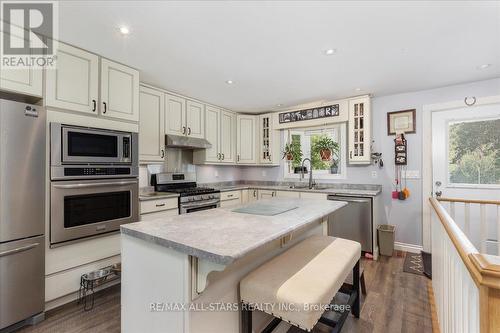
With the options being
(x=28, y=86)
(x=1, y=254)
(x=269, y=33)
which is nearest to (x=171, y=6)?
(x=269, y=33)

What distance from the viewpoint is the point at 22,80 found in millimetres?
1942

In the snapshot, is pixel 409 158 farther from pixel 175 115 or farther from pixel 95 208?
pixel 95 208

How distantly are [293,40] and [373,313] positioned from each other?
2.49m

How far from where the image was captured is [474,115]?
3146 millimetres

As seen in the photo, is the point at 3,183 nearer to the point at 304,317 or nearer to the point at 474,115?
the point at 304,317

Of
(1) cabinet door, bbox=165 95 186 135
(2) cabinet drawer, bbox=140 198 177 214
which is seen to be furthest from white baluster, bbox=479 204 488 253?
(1) cabinet door, bbox=165 95 186 135

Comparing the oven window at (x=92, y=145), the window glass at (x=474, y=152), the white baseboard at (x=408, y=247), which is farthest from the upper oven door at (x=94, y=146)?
the window glass at (x=474, y=152)

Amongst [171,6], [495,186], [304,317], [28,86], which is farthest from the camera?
[495,186]

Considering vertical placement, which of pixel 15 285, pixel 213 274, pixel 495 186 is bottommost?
pixel 15 285

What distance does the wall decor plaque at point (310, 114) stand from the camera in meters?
3.94

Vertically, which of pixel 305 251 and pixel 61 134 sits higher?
pixel 61 134

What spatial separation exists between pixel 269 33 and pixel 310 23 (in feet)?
1.12

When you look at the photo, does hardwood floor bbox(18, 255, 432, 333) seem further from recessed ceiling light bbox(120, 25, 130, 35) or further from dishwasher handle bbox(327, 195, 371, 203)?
recessed ceiling light bbox(120, 25, 130, 35)

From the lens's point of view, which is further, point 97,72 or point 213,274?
point 97,72
